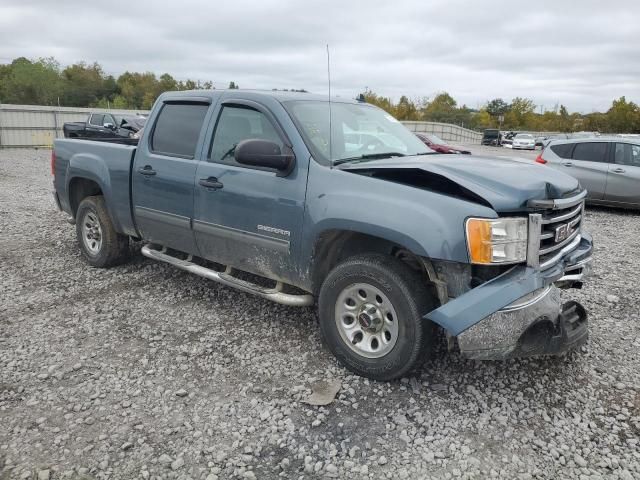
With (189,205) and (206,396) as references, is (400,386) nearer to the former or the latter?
(206,396)

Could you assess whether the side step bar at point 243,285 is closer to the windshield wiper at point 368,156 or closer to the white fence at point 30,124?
the windshield wiper at point 368,156

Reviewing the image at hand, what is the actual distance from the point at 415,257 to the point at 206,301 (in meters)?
2.31

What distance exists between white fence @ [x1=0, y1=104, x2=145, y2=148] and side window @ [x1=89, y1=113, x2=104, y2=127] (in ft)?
15.3

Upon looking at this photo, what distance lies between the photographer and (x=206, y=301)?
4883mm

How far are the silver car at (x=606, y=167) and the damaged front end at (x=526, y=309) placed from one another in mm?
8081

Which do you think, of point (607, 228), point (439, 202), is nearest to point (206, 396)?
point (439, 202)

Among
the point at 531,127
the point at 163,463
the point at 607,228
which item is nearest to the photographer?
the point at 163,463

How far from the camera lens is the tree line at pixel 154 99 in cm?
6197

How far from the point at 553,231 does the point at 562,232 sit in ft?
0.52

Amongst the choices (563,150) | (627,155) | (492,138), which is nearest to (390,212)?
(627,155)

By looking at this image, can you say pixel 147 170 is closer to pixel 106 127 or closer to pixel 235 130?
pixel 235 130

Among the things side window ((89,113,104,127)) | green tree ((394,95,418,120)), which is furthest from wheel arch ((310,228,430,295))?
green tree ((394,95,418,120))

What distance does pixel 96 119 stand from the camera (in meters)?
21.0

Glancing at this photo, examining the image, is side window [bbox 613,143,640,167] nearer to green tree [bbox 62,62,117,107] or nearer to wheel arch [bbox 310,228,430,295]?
wheel arch [bbox 310,228,430,295]
